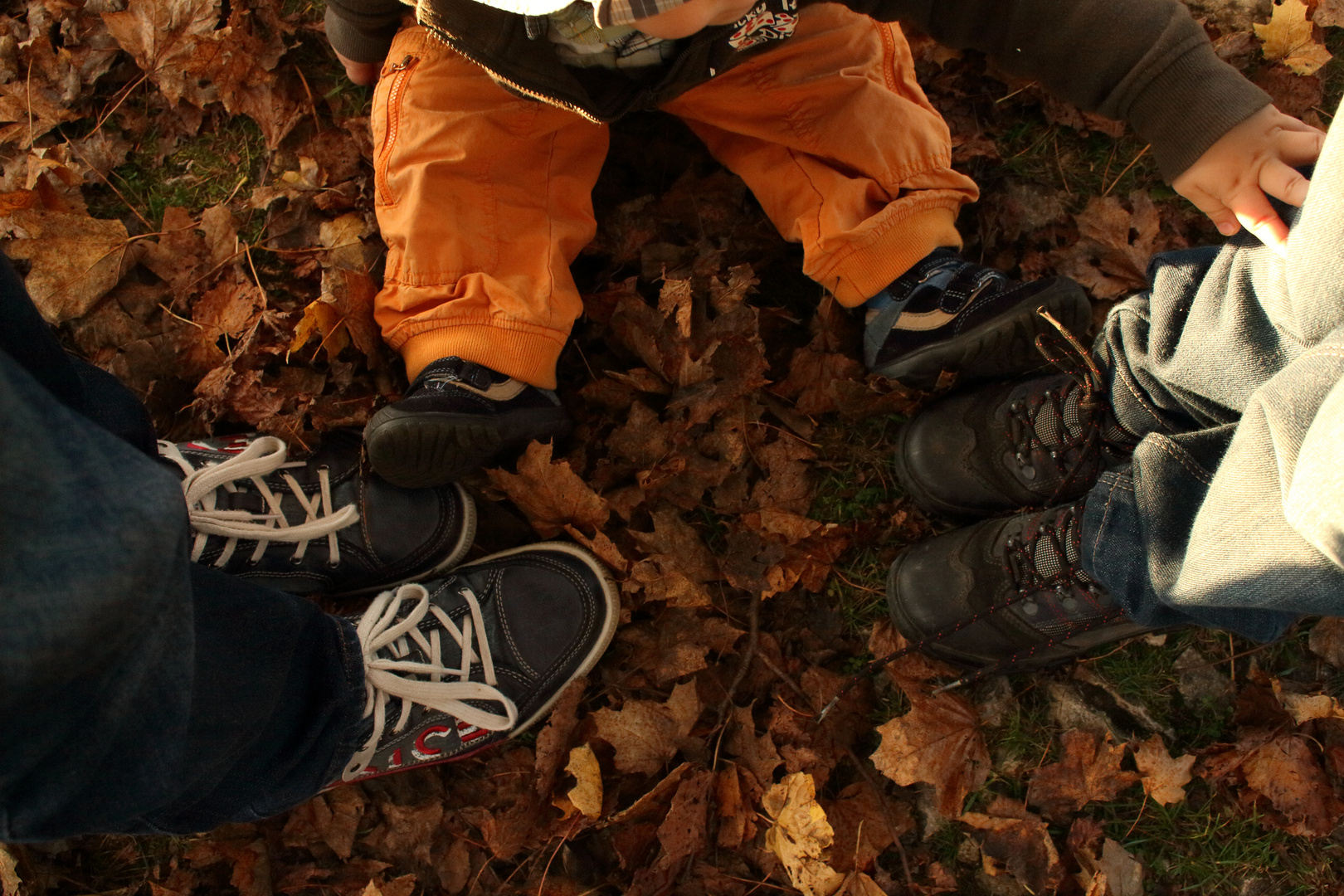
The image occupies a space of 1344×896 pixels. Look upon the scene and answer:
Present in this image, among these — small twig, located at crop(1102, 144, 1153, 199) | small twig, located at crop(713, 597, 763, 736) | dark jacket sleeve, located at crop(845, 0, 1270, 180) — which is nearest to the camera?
dark jacket sleeve, located at crop(845, 0, 1270, 180)

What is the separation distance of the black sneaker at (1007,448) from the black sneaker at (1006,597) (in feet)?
0.25

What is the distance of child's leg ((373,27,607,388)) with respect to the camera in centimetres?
189

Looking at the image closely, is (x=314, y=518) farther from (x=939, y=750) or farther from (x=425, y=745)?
(x=939, y=750)

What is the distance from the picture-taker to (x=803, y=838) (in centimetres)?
182

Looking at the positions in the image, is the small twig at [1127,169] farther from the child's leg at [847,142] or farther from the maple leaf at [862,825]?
the maple leaf at [862,825]

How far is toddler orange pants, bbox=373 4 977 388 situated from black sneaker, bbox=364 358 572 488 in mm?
43

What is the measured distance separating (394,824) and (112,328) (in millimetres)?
1484

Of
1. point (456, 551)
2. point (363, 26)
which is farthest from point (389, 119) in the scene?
point (456, 551)

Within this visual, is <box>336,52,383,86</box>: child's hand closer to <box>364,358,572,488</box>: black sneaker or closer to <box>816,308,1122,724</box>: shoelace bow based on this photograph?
<box>364,358,572,488</box>: black sneaker

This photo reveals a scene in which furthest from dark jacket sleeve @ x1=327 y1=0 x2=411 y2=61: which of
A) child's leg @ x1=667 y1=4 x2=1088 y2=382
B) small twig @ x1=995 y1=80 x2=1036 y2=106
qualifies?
small twig @ x1=995 y1=80 x2=1036 y2=106

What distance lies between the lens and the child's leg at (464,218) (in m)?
1.89

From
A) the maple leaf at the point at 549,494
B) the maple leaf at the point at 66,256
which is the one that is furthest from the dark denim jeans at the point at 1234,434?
the maple leaf at the point at 66,256

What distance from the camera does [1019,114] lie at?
7.59 feet

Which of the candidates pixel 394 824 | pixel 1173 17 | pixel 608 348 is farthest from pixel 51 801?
pixel 1173 17
